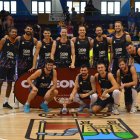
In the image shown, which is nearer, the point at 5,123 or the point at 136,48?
the point at 5,123

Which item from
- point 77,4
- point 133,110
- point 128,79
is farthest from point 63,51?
point 77,4

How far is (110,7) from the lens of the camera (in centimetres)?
3012

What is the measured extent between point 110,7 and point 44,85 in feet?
74.3

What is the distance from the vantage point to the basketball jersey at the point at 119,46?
8.44 meters

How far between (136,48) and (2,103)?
342cm

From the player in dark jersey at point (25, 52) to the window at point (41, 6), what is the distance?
21.1 m

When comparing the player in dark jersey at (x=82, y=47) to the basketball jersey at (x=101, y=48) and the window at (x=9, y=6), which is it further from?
the window at (x=9, y=6)

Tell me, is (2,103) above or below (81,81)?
below

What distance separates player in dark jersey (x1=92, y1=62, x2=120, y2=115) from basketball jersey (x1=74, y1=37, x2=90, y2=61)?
0.75m

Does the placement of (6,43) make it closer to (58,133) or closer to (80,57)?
(80,57)

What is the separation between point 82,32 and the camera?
865cm

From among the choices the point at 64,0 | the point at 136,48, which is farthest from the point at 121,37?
the point at 64,0

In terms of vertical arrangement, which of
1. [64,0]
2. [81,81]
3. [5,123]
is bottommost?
[5,123]

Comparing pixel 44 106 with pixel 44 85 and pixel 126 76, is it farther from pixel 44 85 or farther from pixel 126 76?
pixel 126 76
